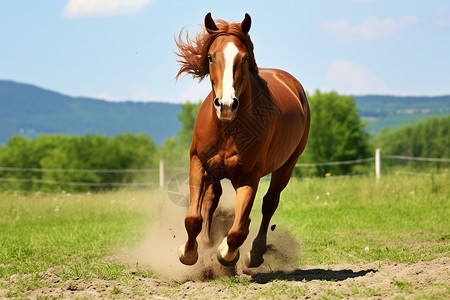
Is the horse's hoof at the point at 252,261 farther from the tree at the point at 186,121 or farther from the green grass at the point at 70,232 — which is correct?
the tree at the point at 186,121

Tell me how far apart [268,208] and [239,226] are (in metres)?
1.56

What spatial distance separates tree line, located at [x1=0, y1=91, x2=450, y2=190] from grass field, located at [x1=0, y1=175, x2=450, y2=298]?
3905cm

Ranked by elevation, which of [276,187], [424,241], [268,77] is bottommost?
[424,241]

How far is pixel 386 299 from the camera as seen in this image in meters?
4.08

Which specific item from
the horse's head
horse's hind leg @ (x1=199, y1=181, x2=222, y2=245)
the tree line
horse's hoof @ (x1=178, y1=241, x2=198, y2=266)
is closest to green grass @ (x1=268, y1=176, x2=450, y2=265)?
horse's hind leg @ (x1=199, y1=181, x2=222, y2=245)

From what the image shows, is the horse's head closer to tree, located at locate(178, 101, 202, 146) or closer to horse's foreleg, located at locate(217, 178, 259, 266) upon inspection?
horse's foreleg, located at locate(217, 178, 259, 266)

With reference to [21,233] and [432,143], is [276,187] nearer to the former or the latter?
[21,233]

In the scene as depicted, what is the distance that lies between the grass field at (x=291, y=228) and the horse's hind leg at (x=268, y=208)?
39 cm

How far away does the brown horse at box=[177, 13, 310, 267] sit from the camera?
4668 mm

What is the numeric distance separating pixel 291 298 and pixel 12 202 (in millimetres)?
10092

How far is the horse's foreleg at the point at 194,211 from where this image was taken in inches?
193

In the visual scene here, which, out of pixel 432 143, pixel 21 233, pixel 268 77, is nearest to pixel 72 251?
pixel 21 233

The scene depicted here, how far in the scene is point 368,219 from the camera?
10344mm

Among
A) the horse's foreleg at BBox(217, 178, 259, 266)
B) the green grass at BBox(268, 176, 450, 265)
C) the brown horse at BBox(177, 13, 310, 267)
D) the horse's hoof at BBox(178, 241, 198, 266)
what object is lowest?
the green grass at BBox(268, 176, 450, 265)
